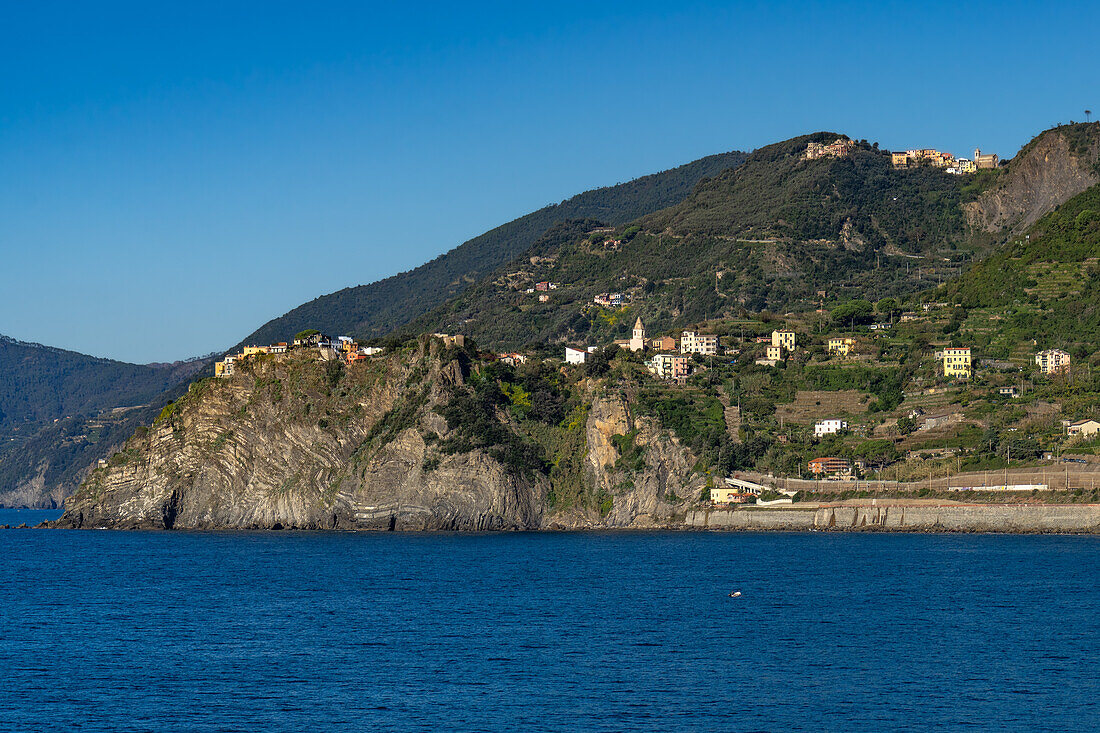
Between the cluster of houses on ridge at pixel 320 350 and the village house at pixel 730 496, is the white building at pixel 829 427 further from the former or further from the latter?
the cluster of houses on ridge at pixel 320 350

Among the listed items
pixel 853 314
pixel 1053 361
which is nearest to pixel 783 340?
pixel 853 314

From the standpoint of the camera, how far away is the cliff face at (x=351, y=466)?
111 metres

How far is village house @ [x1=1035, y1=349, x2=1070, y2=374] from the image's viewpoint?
118375 mm

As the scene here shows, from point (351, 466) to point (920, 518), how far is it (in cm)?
4810

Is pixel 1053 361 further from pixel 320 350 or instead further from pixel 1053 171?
pixel 1053 171


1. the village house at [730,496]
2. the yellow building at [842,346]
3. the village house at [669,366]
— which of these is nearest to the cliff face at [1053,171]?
the yellow building at [842,346]

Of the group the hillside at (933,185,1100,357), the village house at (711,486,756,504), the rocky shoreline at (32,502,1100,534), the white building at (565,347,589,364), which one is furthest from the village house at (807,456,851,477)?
the white building at (565,347,589,364)

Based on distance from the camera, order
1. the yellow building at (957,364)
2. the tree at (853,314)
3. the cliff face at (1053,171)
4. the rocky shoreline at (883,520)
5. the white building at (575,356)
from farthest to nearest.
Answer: the cliff face at (1053,171)
the tree at (853,314)
the white building at (575,356)
the yellow building at (957,364)
the rocky shoreline at (883,520)

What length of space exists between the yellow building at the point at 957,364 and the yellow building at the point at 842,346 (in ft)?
42.8

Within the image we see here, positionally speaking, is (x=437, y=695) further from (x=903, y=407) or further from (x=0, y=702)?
(x=903, y=407)

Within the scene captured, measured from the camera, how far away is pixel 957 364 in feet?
403

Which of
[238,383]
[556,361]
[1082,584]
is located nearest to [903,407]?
[556,361]

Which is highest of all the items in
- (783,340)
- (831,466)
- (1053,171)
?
(1053,171)

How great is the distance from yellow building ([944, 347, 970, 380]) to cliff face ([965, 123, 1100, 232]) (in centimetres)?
7293
